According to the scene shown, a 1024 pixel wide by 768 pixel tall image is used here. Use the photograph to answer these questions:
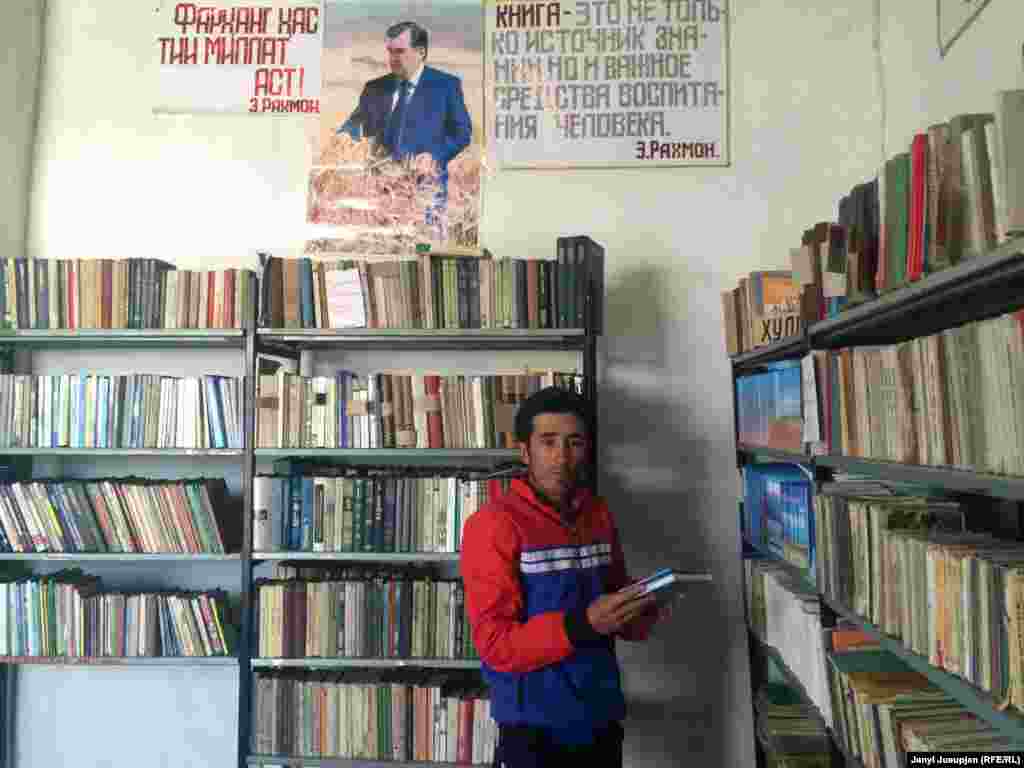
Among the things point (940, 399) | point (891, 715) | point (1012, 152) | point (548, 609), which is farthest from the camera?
point (548, 609)

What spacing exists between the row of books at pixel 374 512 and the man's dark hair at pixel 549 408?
711 millimetres

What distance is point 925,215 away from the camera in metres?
1.43

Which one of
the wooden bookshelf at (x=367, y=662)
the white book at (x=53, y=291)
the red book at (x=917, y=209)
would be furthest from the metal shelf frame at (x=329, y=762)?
the red book at (x=917, y=209)

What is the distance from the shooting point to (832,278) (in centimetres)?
187

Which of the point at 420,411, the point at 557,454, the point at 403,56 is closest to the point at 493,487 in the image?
the point at 420,411

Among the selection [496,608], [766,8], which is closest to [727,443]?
[496,608]

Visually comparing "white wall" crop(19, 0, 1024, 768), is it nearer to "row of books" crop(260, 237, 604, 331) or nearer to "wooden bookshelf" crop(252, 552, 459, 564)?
"row of books" crop(260, 237, 604, 331)

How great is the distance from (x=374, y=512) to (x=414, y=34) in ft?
6.72

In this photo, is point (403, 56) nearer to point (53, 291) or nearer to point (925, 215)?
point (53, 291)

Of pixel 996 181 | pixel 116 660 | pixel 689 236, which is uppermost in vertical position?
pixel 689 236

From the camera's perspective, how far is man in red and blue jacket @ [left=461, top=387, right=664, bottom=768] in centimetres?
185

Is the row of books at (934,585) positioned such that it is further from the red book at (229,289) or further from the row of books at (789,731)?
the red book at (229,289)

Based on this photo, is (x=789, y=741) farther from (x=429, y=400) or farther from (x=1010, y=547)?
(x=429, y=400)

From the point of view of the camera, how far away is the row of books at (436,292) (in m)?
2.80
